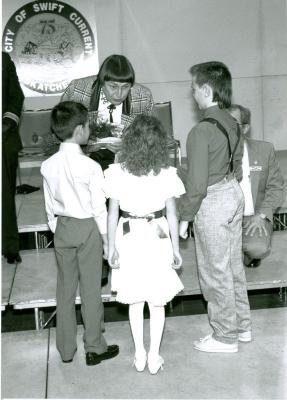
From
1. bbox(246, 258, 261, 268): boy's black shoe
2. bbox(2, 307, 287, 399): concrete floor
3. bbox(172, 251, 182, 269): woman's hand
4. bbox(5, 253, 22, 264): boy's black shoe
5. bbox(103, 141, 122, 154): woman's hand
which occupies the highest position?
bbox(103, 141, 122, 154): woman's hand

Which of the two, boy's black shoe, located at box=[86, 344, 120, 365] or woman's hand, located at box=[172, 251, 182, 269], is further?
boy's black shoe, located at box=[86, 344, 120, 365]

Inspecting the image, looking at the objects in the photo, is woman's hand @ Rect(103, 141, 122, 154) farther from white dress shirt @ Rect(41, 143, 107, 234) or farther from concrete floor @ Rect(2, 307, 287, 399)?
concrete floor @ Rect(2, 307, 287, 399)

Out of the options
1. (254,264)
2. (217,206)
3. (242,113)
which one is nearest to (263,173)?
(242,113)

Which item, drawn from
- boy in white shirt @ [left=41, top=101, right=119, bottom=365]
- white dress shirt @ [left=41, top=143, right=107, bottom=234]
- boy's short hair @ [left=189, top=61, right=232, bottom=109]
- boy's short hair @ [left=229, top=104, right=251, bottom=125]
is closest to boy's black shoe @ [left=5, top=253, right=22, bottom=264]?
Result: boy in white shirt @ [left=41, top=101, right=119, bottom=365]

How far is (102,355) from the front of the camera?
3.75 meters

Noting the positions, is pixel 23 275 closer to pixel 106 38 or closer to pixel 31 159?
pixel 31 159

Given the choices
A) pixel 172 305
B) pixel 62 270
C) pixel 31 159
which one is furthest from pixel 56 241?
pixel 31 159

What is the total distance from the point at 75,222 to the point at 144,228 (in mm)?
363

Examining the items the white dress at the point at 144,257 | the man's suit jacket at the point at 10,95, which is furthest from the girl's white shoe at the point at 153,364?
the man's suit jacket at the point at 10,95

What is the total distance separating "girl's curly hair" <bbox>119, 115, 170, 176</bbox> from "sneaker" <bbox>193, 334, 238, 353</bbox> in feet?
3.58

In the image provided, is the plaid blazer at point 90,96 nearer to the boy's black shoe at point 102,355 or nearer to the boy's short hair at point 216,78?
the boy's short hair at point 216,78

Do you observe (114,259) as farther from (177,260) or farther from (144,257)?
(177,260)

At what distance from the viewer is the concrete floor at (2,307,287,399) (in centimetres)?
342

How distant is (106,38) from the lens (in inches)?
302
